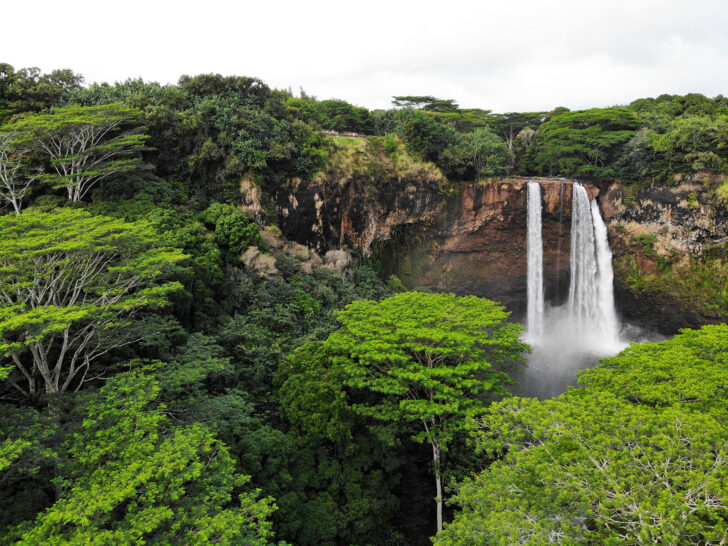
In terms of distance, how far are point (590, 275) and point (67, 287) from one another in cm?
3076

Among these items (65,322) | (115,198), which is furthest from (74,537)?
(115,198)

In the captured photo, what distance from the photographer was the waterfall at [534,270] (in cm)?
2945

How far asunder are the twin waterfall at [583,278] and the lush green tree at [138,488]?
25751 mm

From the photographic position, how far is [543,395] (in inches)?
858

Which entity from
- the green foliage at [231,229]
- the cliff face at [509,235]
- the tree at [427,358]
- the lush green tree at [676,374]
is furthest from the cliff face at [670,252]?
the green foliage at [231,229]

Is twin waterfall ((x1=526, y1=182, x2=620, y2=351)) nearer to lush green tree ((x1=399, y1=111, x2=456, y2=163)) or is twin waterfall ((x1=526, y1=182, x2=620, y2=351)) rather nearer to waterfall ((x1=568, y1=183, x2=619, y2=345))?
waterfall ((x1=568, y1=183, x2=619, y2=345))

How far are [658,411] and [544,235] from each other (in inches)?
958

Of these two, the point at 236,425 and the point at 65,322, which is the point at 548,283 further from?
the point at 65,322

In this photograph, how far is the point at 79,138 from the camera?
17344 millimetres

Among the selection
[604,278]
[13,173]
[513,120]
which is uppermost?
[513,120]

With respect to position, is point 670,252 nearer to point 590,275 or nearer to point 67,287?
point 590,275

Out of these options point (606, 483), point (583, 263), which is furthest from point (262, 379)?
point (583, 263)

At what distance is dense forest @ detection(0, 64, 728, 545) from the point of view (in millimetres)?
6777

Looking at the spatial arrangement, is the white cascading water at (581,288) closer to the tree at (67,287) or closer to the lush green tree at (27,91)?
the tree at (67,287)
